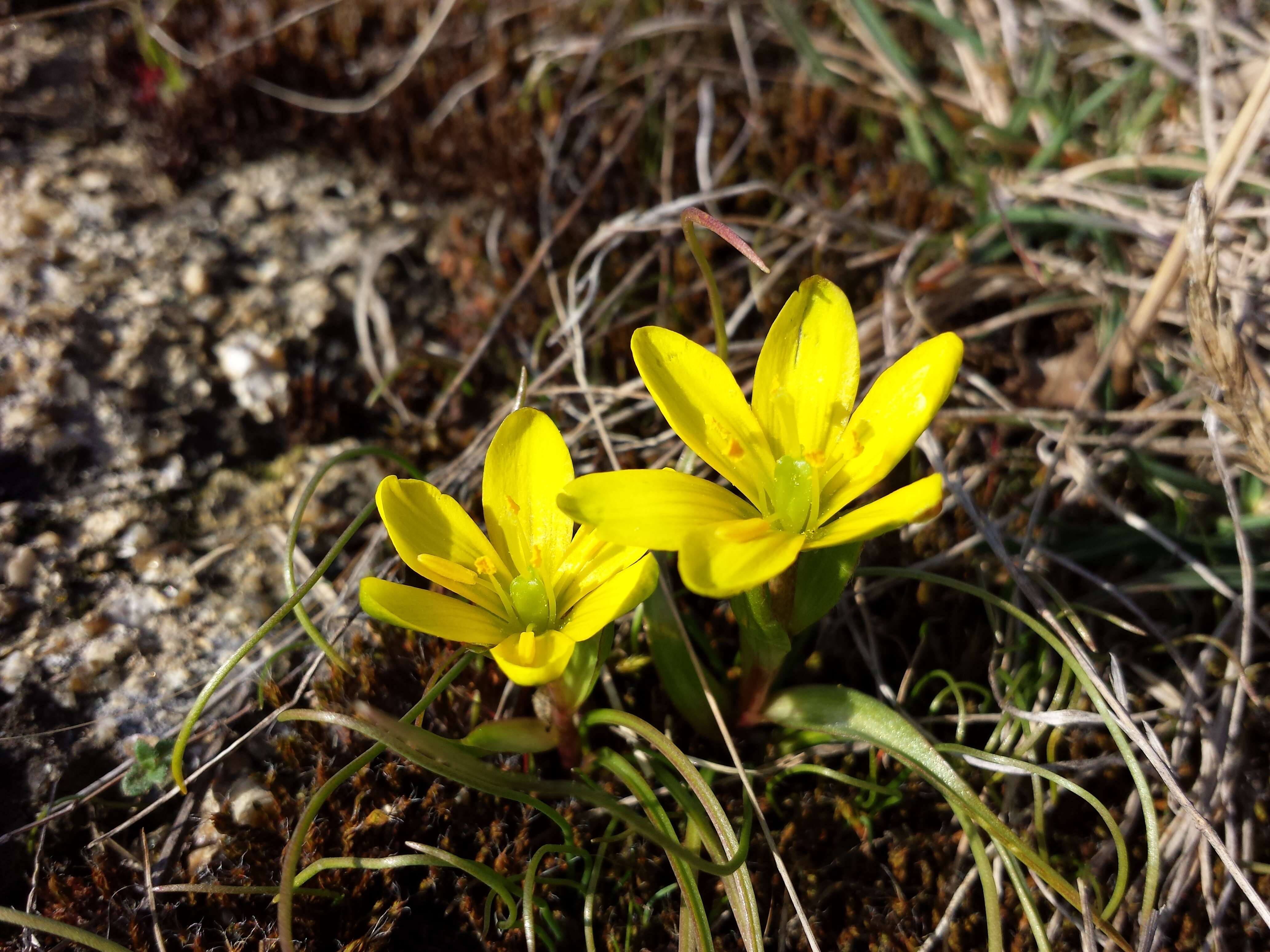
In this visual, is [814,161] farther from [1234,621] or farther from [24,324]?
[24,324]

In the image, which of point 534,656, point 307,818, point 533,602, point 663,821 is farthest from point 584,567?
point 307,818

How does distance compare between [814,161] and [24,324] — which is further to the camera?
[814,161]

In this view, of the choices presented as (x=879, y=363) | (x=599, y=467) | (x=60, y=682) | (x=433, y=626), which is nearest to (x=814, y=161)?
(x=879, y=363)

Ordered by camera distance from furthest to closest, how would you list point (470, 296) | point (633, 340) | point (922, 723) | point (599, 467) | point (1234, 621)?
point (470, 296) → point (599, 467) → point (1234, 621) → point (922, 723) → point (633, 340)

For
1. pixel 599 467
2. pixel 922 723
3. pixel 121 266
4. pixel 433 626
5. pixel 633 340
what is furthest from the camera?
pixel 121 266

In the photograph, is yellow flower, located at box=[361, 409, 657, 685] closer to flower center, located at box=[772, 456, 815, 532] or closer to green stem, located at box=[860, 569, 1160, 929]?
flower center, located at box=[772, 456, 815, 532]

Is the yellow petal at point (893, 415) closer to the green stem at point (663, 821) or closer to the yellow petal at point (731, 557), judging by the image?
the yellow petal at point (731, 557)

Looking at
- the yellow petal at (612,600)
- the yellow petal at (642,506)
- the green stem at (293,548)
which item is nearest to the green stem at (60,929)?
the green stem at (293,548)
